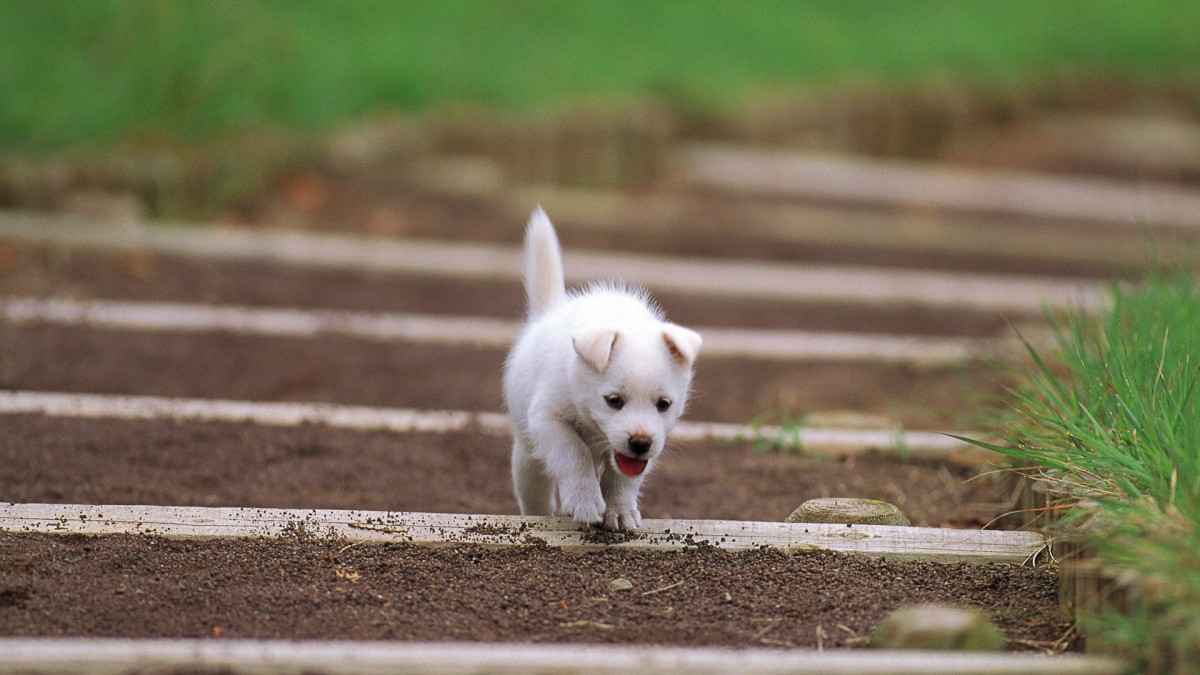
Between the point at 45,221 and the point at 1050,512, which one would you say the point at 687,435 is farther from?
the point at 45,221

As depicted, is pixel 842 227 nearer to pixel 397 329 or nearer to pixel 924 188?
pixel 924 188

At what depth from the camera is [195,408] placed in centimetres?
465

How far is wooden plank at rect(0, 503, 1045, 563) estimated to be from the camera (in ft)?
11.4

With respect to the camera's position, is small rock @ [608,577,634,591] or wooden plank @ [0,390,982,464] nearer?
small rock @ [608,577,634,591]

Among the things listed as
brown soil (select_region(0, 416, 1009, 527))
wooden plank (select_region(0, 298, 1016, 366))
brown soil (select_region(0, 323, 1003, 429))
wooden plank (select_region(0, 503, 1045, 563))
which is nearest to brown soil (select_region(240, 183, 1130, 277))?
wooden plank (select_region(0, 298, 1016, 366))

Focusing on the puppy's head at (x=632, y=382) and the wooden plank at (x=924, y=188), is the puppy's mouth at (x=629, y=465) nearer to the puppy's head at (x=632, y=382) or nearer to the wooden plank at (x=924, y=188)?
the puppy's head at (x=632, y=382)

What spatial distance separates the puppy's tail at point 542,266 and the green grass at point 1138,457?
54.3 inches

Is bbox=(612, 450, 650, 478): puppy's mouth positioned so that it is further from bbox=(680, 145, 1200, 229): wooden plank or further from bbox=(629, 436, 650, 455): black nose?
bbox=(680, 145, 1200, 229): wooden plank

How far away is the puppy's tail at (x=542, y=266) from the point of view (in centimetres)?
417

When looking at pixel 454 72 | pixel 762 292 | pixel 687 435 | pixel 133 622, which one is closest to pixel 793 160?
pixel 454 72

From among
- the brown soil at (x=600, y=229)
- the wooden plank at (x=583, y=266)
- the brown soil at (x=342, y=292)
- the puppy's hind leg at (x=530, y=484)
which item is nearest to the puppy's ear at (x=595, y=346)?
the puppy's hind leg at (x=530, y=484)

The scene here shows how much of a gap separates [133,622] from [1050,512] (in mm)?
2165

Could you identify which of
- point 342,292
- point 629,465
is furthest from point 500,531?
point 342,292

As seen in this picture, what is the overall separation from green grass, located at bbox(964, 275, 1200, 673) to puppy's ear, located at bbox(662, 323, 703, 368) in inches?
31.0
